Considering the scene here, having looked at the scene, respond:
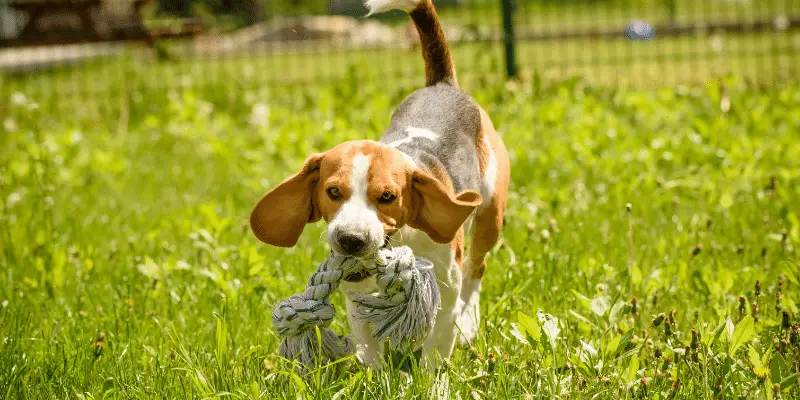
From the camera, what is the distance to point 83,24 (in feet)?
35.9

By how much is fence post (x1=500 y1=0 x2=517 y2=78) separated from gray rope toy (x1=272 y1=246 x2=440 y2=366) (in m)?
4.61

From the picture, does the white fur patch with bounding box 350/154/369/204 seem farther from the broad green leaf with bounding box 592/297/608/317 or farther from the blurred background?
the blurred background

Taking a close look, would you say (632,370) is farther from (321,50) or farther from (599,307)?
(321,50)

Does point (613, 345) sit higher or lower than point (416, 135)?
lower

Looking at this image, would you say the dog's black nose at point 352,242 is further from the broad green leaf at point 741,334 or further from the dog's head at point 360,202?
the broad green leaf at point 741,334

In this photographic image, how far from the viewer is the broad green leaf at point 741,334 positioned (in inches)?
97.4

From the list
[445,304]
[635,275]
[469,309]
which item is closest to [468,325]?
[469,309]

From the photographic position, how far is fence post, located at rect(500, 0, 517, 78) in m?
6.98

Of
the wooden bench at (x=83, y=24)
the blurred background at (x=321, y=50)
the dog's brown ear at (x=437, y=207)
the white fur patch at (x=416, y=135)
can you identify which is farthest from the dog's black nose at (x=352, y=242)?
the wooden bench at (x=83, y=24)

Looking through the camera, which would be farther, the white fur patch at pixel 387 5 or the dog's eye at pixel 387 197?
the white fur patch at pixel 387 5

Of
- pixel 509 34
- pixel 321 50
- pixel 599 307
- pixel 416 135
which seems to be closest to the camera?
pixel 599 307

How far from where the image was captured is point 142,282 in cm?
Answer: 362

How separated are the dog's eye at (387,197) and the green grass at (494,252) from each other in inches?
16.6

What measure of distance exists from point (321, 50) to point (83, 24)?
9.34 feet
